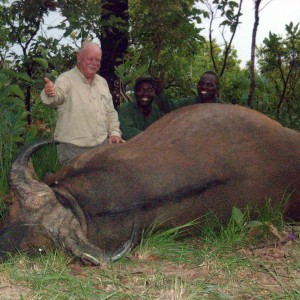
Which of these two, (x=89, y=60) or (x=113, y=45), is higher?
(x=113, y=45)

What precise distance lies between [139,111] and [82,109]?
90 cm

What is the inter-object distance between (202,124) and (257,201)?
2.46 ft

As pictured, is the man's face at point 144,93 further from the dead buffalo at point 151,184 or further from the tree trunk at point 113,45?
the tree trunk at point 113,45

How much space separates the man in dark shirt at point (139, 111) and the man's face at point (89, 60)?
67 cm

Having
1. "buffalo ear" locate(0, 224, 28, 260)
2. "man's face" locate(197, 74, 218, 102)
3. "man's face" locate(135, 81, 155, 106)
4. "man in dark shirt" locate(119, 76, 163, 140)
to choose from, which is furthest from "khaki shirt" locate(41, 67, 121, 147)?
"buffalo ear" locate(0, 224, 28, 260)

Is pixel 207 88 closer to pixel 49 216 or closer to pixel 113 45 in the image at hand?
pixel 49 216

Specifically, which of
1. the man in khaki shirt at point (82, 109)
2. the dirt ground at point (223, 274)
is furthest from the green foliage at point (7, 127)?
the dirt ground at point (223, 274)

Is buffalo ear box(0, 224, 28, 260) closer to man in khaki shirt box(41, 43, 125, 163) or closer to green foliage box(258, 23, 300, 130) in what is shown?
man in khaki shirt box(41, 43, 125, 163)

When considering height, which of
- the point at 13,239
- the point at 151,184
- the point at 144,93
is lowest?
the point at 13,239

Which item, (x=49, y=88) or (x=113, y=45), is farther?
(x=113, y=45)

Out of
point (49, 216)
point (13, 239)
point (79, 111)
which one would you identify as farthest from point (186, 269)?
point (79, 111)

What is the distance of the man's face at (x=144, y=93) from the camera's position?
6.03 m

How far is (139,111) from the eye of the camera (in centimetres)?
616

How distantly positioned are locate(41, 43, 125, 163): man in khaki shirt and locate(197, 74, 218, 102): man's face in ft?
3.61
